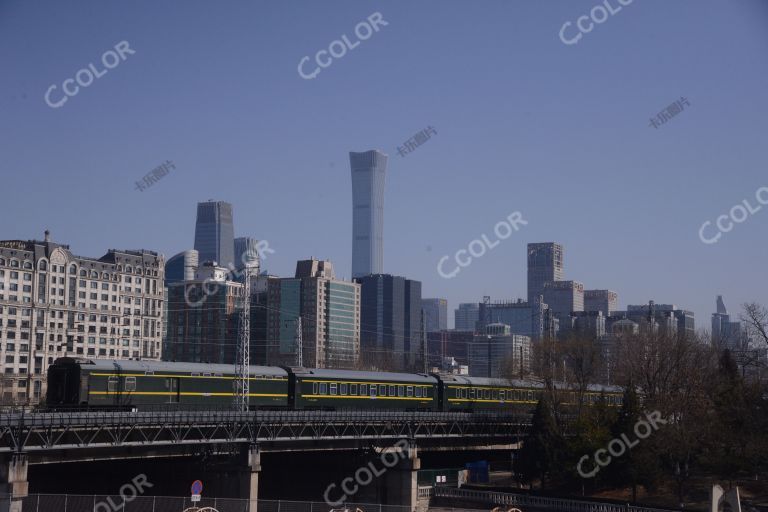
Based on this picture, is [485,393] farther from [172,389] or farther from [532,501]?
[172,389]

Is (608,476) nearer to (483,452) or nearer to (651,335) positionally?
(483,452)

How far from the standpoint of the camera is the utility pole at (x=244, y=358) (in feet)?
182

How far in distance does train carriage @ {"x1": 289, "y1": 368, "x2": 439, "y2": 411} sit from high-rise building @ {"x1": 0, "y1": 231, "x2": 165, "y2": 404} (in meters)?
75.5

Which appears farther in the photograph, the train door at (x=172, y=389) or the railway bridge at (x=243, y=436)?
the train door at (x=172, y=389)

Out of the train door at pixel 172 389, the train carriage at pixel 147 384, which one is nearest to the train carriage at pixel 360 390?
the train carriage at pixel 147 384

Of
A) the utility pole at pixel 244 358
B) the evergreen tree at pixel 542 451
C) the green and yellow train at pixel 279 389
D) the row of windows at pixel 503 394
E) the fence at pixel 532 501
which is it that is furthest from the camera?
the row of windows at pixel 503 394

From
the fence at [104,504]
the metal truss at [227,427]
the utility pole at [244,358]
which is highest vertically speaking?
the utility pole at [244,358]

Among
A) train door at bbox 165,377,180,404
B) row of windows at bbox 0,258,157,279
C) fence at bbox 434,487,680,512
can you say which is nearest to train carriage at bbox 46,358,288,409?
train door at bbox 165,377,180,404

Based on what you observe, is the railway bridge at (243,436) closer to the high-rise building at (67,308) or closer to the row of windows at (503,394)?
the row of windows at (503,394)

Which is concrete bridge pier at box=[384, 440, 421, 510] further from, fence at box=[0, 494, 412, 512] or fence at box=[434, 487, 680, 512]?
fence at box=[0, 494, 412, 512]

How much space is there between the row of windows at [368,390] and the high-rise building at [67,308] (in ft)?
248

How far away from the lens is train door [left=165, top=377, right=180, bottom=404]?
58375 millimetres

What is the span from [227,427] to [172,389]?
571 centimetres

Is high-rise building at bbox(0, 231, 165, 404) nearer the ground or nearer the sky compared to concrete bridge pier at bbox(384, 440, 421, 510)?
nearer the sky
